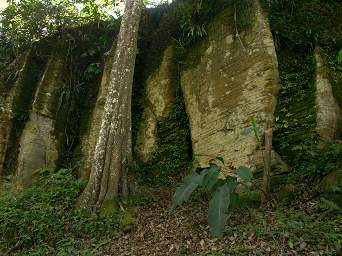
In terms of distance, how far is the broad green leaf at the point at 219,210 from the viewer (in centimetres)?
379

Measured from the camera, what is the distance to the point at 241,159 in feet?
21.5

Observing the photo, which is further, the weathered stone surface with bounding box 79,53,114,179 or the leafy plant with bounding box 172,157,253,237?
the weathered stone surface with bounding box 79,53,114,179

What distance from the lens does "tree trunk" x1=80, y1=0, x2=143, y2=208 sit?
6527 mm

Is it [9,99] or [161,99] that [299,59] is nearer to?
[161,99]

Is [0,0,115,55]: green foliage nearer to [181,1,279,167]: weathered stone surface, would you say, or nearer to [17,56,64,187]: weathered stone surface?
[17,56,64,187]: weathered stone surface

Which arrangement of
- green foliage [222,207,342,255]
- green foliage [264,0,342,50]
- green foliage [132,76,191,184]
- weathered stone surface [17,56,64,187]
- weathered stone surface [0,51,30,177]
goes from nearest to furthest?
green foliage [222,207,342,255] < green foliage [264,0,342,50] < green foliage [132,76,191,184] < weathered stone surface [17,56,64,187] < weathered stone surface [0,51,30,177]

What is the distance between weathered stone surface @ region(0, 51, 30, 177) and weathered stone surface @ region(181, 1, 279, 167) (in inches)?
162

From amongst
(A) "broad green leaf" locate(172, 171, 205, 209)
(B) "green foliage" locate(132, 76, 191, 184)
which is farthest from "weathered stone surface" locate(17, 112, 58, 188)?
(A) "broad green leaf" locate(172, 171, 205, 209)

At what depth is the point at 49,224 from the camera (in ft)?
20.1

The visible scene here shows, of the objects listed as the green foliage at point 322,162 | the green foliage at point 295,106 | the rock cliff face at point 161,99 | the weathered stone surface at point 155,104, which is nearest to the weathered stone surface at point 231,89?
the rock cliff face at point 161,99

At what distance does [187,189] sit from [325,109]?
132 inches

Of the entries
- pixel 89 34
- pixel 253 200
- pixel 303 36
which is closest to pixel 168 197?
pixel 253 200

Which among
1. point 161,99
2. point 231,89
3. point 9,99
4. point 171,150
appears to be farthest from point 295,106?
point 9,99

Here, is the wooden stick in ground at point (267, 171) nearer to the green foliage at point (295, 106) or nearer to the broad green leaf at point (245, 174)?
the green foliage at point (295, 106)
